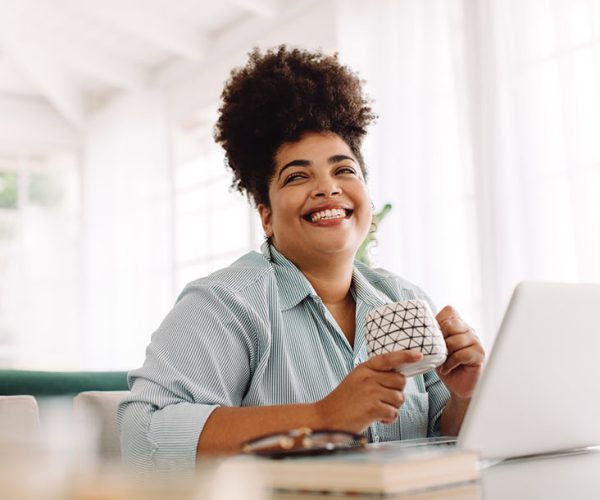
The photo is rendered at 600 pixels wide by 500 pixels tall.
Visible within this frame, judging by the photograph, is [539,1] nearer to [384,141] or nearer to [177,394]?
[384,141]

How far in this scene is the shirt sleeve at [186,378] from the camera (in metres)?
1.29

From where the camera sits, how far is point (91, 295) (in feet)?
23.4

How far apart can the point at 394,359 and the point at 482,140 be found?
2.85m

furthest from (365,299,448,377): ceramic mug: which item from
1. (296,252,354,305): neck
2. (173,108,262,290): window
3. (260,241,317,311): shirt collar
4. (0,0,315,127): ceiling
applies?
(173,108,262,290): window

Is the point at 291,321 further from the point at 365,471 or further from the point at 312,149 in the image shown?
the point at 365,471

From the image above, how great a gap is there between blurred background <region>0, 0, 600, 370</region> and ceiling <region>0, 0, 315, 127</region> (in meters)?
0.02

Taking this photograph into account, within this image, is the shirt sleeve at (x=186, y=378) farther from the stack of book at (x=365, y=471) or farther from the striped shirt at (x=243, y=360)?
the stack of book at (x=365, y=471)

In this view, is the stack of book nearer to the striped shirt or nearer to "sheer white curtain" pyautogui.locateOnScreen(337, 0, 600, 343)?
the striped shirt

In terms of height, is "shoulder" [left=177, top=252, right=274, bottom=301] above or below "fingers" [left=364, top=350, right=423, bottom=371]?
above

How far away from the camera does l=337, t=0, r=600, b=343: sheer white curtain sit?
3332 mm

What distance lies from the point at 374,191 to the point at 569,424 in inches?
121

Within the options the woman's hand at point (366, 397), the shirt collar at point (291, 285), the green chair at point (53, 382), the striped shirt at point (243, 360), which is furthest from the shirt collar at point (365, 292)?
the green chair at point (53, 382)

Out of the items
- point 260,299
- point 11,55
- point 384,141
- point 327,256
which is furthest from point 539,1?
point 11,55

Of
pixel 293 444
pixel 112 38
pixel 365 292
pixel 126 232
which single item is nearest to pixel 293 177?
pixel 365 292
